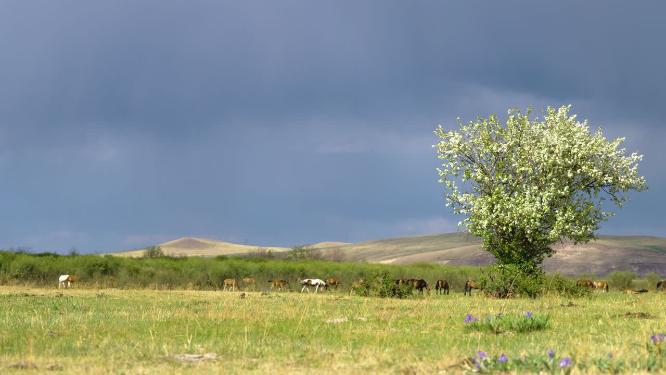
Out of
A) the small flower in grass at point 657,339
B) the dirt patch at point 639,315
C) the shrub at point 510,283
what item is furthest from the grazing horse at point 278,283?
the small flower in grass at point 657,339

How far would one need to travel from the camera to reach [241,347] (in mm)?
14422

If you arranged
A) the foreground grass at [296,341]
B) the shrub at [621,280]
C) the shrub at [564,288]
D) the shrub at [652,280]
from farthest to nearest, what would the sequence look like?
the shrub at [621,280] → the shrub at [652,280] → the shrub at [564,288] → the foreground grass at [296,341]

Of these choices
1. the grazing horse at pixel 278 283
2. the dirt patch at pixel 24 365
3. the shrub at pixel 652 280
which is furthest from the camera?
the shrub at pixel 652 280

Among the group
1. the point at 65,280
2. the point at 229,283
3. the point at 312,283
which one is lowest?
the point at 312,283

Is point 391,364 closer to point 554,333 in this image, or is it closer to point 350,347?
point 350,347

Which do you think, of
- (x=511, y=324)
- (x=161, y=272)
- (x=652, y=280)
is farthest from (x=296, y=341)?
(x=652, y=280)

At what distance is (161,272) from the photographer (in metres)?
66.8

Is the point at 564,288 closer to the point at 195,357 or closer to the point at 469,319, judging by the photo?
the point at 469,319

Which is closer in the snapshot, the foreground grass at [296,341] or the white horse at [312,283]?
the foreground grass at [296,341]

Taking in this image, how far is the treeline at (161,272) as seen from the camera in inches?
2459

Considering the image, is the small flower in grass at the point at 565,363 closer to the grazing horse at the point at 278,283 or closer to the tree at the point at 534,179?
the tree at the point at 534,179

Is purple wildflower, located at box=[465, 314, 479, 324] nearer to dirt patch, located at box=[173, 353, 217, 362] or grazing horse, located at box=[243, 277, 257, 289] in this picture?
dirt patch, located at box=[173, 353, 217, 362]

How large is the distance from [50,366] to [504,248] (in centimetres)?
3468

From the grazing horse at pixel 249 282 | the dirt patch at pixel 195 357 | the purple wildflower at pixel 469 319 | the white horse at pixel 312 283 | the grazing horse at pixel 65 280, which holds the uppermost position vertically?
the grazing horse at pixel 65 280
